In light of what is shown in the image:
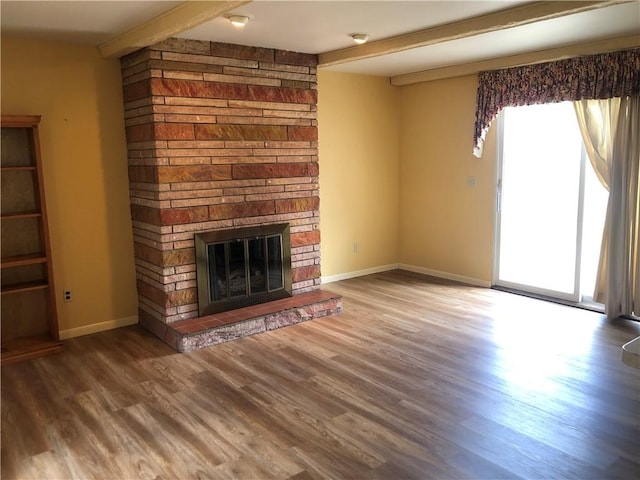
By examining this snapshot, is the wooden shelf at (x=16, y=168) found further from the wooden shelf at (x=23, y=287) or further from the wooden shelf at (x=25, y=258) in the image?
the wooden shelf at (x=23, y=287)

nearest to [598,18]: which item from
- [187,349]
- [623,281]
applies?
[623,281]

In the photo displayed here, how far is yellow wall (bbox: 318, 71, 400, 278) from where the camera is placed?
558 centimetres

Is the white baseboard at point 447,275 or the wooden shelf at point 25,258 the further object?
the white baseboard at point 447,275

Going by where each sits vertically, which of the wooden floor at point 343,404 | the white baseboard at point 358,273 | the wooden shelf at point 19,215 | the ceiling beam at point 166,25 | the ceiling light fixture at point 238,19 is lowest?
the wooden floor at point 343,404

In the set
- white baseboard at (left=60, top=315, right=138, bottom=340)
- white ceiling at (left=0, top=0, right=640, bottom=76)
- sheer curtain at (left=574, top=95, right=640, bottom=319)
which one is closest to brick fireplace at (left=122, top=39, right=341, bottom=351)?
white baseboard at (left=60, top=315, right=138, bottom=340)

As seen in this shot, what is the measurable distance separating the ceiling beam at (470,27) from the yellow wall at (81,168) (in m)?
2.03

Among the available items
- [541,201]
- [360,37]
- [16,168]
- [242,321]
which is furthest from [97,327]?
[541,201]

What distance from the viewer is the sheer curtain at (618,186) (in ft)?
13.6

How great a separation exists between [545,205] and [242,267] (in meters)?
2.96

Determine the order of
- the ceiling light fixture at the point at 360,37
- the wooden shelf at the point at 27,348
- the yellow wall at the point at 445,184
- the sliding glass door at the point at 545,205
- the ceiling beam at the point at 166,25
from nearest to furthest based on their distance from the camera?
1. the ceiling beam at the point at 166,25
2. the wooden shelf at the point at 27,348
3. the ceiling light fixture at the point at 360,37
4. the sliding glass door at the point at 545,205
5. the yellow wall at the point at 445,184

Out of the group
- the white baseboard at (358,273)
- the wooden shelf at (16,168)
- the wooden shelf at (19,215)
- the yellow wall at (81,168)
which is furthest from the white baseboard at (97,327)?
the white baseboard at (358,273)

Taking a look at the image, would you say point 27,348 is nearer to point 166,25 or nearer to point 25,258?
point 25,258

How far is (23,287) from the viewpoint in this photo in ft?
12.3

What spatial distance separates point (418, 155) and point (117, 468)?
471 cm
